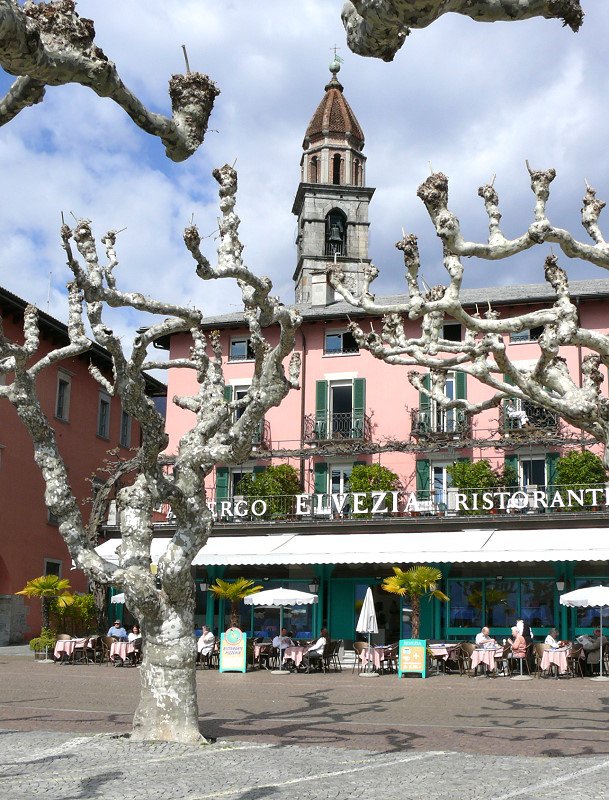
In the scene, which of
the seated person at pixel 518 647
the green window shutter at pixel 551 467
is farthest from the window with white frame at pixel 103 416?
the seated person at pixel 518 647

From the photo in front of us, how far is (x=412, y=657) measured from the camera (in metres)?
22.9

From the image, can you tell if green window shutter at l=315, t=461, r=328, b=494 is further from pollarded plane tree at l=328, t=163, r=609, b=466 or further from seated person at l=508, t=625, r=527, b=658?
pollarded plane tree at l=328, t=163, r=609, b=466

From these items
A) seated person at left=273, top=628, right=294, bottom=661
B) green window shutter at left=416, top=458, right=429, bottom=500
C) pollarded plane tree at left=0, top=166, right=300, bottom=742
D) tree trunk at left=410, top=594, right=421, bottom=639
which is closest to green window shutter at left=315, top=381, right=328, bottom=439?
green window shutter at left=416, top=458, right=429, bottom=500

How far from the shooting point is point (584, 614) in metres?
27.3

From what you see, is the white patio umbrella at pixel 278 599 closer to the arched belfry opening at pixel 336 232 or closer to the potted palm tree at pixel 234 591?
the potted palm tree at pixel 234 591

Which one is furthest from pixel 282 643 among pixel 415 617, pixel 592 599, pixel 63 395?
pixel 63 395

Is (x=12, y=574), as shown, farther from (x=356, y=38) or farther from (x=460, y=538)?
(x=356, y=38)

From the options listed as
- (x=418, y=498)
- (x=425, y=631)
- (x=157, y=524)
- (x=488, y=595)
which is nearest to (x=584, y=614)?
(x=488, y=595)

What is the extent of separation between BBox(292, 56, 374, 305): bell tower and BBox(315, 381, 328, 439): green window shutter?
17.9 metres

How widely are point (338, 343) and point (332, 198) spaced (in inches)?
826

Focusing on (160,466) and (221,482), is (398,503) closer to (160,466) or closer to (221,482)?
(221,482)

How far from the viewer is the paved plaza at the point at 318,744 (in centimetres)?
881

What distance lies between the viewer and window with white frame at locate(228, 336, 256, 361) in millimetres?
36031

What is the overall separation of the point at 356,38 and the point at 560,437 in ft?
86.3
